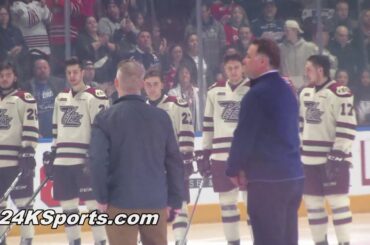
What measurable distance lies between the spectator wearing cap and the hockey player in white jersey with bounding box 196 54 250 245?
2766 millimetres

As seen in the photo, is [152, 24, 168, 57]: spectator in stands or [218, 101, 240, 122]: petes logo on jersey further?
[152, 24, 168, 57]: spectator in stands

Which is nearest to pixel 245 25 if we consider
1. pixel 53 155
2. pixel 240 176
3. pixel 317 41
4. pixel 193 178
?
pixel 317 41

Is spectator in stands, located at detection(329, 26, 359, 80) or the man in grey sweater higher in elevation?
spectator in stands, located at detection(329, 26, 359, 80)

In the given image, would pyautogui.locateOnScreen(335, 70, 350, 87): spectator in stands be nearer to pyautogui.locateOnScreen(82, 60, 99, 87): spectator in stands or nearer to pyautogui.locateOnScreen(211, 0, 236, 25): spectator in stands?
pyautogui.locateOnScreen(211, 0, 236, 25): spectator in stands

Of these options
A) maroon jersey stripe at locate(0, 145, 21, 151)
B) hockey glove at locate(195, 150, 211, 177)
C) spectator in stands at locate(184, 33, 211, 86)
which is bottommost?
hockey glove at locate(195, 150, 211, 177)

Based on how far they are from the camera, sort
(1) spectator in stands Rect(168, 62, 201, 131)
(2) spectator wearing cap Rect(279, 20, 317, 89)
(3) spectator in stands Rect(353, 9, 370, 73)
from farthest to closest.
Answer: (3) spectator in stands Rect(353, 9, 370, 73) < (2) spectator wearing cap Rect(279, 20, 317, 89) < (1) spectator in stands Rect(168, 62, 201, 131)

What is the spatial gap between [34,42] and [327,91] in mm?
3776

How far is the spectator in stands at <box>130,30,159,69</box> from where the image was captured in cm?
1207

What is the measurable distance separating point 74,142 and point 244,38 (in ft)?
11.6

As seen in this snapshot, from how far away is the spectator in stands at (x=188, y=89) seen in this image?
11798 millimetres

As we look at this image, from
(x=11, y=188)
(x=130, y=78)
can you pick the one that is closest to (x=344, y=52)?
(x=11, y=188)

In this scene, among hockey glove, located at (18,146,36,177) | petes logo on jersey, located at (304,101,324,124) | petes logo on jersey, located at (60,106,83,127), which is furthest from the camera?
petes logo on jersey, located at (60,106,83,127)

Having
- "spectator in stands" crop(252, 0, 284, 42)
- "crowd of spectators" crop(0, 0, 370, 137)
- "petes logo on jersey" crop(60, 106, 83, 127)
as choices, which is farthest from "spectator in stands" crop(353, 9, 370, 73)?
"petes logo on jersey" crop(60, 106, 83, 127)

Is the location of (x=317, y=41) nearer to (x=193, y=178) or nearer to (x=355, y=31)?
(x=355, y=31)
